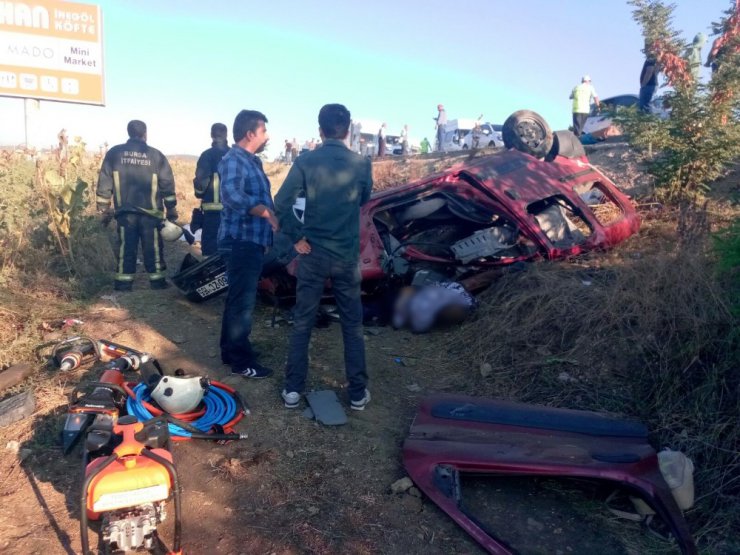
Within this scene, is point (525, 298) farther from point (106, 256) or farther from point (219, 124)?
point (106, 256)

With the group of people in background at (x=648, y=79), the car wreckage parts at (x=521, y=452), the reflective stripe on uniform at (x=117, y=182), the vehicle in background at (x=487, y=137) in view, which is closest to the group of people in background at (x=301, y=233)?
the car wreckage parts at (x=521, y=452)

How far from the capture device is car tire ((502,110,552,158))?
6.80m

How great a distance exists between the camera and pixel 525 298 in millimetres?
4836

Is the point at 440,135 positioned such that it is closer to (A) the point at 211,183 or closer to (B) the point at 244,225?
(A) the point at 211,183

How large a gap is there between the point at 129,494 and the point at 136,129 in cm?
504

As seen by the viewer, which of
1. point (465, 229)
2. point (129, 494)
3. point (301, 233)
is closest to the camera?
point (129, 494)

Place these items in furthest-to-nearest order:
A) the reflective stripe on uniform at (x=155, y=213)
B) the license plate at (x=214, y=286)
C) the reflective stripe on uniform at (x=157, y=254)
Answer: the reflective stripe on uniform at (x=157, y=254) < the reflective stripe on uniform at (x=155, y=213) < the license plate at (x=214, y=286)

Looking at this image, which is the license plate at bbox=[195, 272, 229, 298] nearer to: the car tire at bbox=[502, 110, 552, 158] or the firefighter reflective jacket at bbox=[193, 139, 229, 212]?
the firefighter reflective jacket at bbox=[193, 139, 229, 212]

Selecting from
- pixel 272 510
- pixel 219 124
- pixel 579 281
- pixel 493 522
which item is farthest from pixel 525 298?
pixel 219 124

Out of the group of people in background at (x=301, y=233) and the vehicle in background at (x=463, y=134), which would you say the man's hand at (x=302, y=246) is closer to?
the group of people in background at (x=301, y=233)

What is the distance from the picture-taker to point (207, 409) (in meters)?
3.64

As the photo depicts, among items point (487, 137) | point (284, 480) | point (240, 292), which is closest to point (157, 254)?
point (240, 292)

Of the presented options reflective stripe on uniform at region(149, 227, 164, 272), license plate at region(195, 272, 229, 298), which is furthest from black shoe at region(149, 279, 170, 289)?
license plate at region(195, 272, 229, 298)

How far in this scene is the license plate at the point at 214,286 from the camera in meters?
5.77
